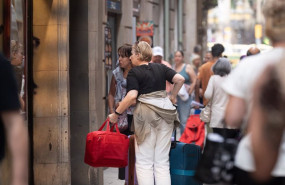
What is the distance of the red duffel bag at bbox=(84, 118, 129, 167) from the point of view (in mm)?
8102

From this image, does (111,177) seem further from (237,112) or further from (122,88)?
(237,112)

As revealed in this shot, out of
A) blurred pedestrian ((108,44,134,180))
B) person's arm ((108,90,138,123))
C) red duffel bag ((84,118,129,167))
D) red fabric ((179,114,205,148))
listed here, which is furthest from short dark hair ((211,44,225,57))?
person's arm ((108,90,138,123))

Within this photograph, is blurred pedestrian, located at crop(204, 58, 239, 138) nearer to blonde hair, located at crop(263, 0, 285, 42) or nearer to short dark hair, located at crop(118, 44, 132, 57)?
short dark hair, located at crop(118, 44, 132, 57)

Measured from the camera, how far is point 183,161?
838 centimetres

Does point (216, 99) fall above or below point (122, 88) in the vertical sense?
below

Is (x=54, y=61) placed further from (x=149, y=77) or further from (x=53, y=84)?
(x=149, y=77)

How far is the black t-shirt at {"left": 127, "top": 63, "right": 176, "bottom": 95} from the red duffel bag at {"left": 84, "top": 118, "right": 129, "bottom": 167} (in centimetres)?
46

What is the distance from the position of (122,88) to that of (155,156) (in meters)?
1.80

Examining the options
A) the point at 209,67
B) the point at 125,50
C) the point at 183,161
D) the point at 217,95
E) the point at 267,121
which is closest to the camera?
the point at 267,121

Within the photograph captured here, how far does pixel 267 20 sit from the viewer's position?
12.8 ft

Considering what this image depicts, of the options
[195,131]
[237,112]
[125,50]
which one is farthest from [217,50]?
[237,112]

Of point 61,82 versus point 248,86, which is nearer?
point 248,86

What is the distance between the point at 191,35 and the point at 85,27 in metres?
19.9

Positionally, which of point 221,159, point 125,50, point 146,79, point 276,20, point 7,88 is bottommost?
point 221,159
